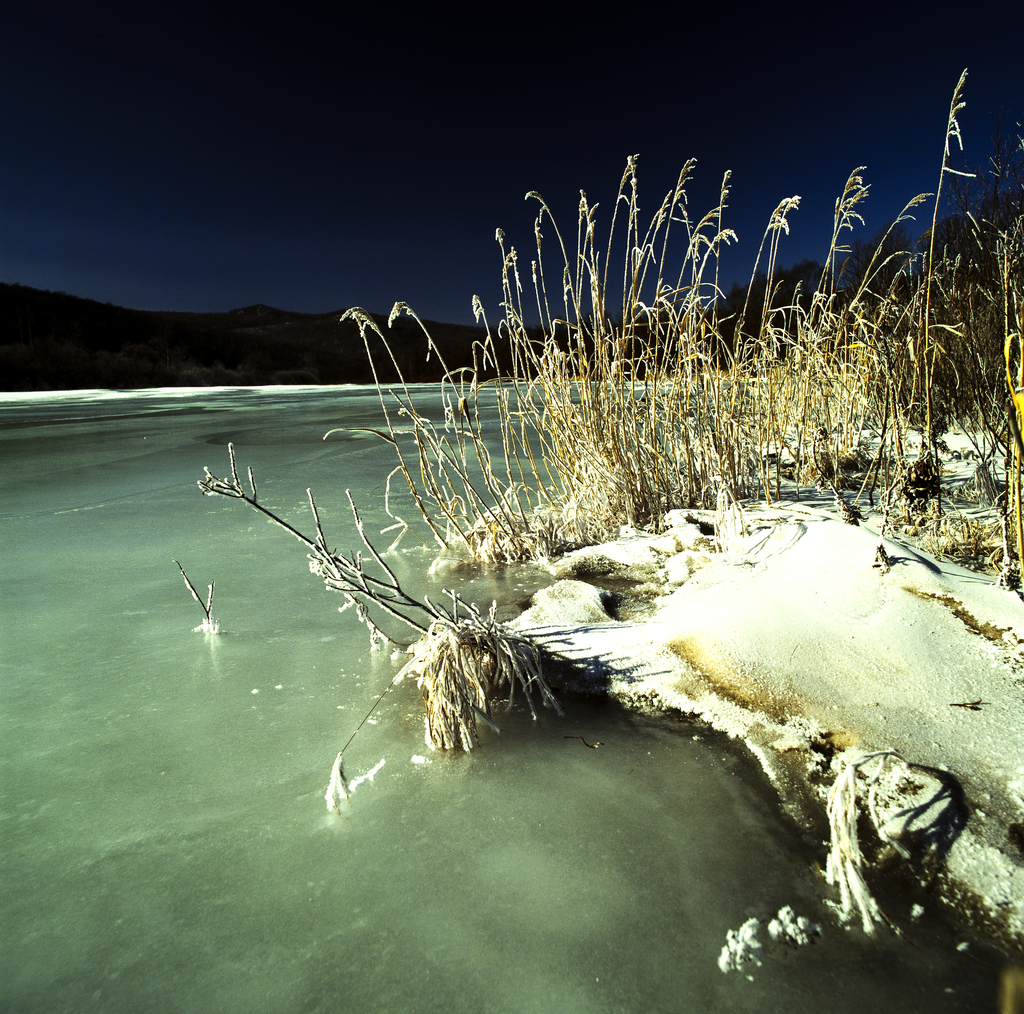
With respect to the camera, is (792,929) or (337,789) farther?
(337,789)

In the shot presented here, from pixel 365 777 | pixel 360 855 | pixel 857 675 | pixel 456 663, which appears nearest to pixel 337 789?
pixel 365 777

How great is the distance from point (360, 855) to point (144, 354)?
38.3 metres

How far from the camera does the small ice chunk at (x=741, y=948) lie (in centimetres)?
82

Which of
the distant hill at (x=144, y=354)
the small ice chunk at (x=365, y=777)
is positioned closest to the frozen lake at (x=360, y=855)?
the small ice chunk at (x=365, y=777)

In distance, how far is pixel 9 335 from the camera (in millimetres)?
31500

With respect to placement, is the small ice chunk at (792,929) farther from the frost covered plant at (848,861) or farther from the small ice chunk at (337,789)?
the small ice chunk at (337,789)

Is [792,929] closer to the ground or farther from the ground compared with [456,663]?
closer to the ground

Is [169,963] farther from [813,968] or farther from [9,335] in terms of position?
[9,335]

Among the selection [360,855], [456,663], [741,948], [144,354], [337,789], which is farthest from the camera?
[144,354]

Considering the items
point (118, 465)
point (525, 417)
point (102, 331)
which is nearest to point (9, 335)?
point (102, 331)

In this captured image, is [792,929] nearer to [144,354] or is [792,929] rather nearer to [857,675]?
[857,675]

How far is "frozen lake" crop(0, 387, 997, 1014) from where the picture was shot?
0.81m

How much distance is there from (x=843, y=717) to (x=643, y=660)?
0.44 meters

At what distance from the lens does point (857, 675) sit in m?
1.34
